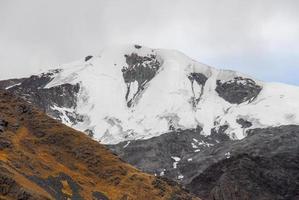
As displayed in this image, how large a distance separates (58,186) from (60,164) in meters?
15.5

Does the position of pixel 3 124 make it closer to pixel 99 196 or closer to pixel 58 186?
pixel 58 186

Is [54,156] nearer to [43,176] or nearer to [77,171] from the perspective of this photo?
[77,171]

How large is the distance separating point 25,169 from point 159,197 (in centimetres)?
3058

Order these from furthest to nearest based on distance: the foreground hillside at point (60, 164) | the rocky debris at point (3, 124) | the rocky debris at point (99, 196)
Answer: the rocky debris at point (3, 124) → the rocky debris at point (99, 196) → the foreground hillside at point (60, 164)

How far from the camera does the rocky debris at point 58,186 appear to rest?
118 metres

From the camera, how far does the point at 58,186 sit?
122812 millimetres

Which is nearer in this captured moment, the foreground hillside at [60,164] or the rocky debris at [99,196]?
the foreground hillside at [60,164]

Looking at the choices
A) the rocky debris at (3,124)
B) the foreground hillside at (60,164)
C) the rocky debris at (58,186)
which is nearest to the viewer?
the rocky debris at (58,186)

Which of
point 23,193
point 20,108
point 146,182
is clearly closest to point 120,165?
point 146,182

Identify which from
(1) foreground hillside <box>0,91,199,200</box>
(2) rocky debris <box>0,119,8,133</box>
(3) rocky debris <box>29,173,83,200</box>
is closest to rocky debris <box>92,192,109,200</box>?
(1) foreground hillside <box>0,91,199,200</box>

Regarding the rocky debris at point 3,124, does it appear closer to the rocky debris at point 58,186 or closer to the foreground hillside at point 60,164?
the foreground hillside at point 60,164

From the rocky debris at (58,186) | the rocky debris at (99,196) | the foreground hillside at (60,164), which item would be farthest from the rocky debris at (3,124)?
the rocky debris at (99,196)

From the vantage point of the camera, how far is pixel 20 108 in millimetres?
157000

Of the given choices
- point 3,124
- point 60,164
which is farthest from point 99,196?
point 3,124
